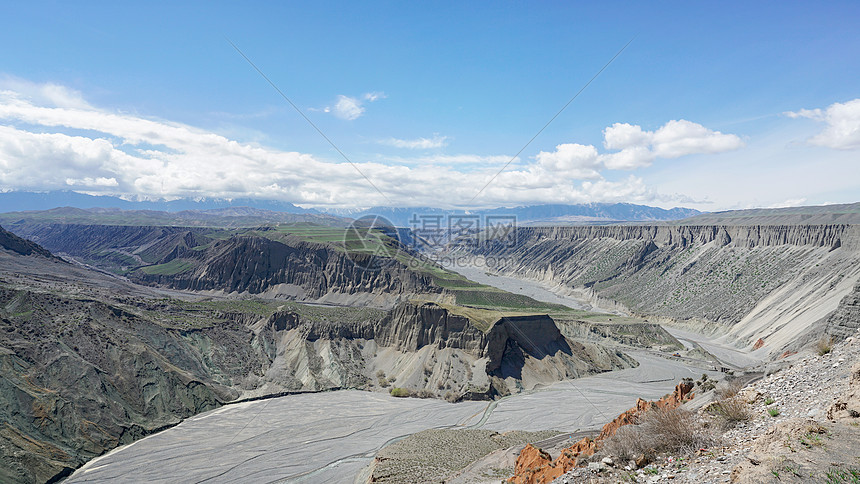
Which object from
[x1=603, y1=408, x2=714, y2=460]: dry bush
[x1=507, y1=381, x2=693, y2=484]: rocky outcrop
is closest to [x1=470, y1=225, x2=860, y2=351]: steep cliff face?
[x1=507, y1=381, x2=693, y2=484]: rocky outcrop

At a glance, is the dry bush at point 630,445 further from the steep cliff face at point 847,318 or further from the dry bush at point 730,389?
the steep cliff face at point 847,318

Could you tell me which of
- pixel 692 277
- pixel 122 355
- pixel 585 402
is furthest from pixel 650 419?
pixel 692 277

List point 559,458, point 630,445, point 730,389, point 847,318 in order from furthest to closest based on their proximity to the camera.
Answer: point 847,318, point 730,389, point 559,458, point 630,445

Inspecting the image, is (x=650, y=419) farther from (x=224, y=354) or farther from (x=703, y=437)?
(x=224, y=354)

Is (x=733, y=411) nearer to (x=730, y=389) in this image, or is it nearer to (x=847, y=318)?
(x=730, y=389)

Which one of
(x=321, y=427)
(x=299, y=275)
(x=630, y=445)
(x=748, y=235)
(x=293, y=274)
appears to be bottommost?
(x=321, y=427)

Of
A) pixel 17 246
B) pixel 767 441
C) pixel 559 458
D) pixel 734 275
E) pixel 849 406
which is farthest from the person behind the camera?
pixel 17 246

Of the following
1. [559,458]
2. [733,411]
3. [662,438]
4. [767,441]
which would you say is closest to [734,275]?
[559,458]
